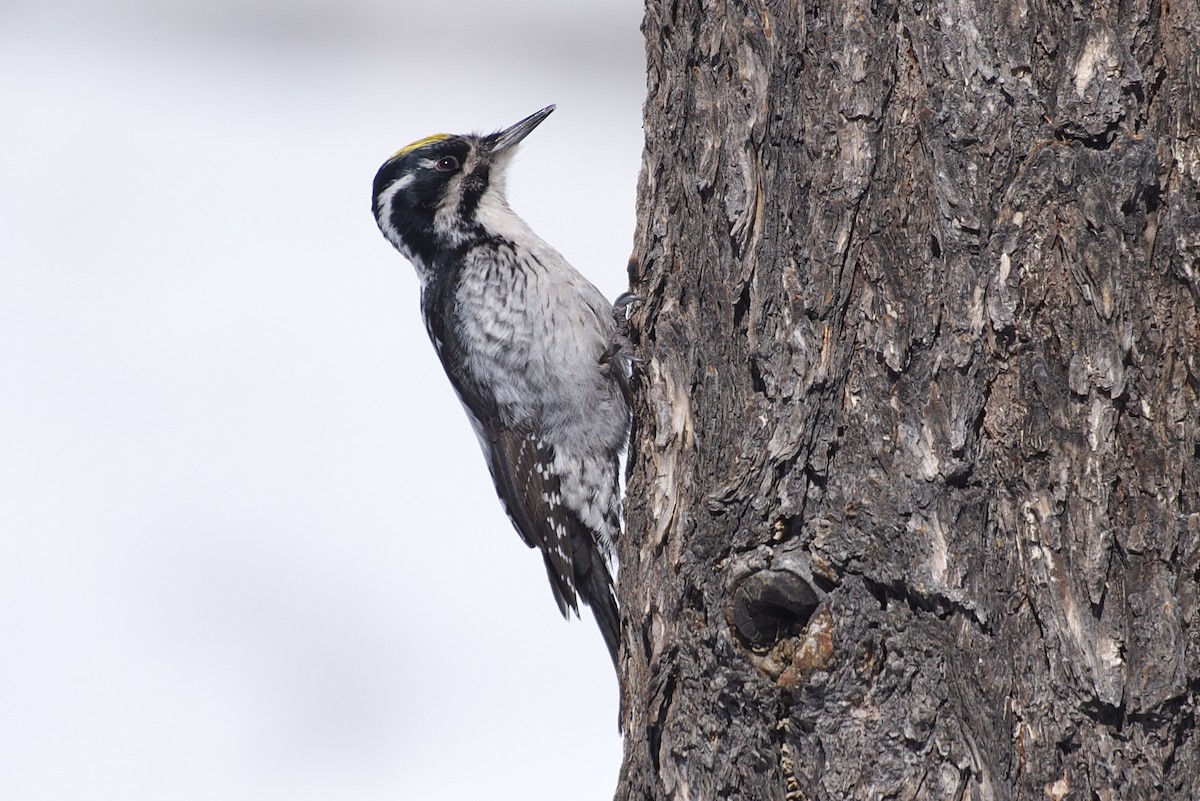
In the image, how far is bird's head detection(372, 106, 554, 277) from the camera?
3.78 metres

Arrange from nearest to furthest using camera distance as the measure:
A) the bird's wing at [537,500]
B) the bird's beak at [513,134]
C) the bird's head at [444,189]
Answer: the bird's wing at [537,500], the bird's head at [444,189], the bird's beak at [513,134]

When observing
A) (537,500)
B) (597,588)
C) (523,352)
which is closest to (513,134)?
(523,352)

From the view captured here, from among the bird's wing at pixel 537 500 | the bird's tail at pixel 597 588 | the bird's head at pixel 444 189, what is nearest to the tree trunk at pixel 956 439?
the bird's tail at pixel 597 588

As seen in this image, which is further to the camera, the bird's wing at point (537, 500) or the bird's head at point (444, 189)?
the bird's head at point (444, 189)

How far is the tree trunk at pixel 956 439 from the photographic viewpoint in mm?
1616

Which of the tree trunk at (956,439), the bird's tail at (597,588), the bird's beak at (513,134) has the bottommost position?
the bird's tail at (597,588)

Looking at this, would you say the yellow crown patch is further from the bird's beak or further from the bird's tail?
the bird's tail

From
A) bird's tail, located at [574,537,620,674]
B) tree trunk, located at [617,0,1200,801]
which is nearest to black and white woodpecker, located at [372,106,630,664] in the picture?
bird's tail, located at [574,537,620,674]

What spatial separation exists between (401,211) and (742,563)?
2.45 m

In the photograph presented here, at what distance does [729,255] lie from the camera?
217 centimetres

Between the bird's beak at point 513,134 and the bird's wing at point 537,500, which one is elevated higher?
the bird's beak at point 513,134

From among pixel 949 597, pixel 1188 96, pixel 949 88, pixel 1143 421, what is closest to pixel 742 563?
pixel 949 597

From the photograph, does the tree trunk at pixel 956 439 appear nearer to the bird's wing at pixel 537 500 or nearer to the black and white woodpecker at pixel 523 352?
the black and white woodpecker at pixel 523 352

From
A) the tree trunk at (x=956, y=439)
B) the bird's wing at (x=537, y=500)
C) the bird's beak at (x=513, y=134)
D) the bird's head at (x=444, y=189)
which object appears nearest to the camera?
the tree trunk at (x=956, y=439)
